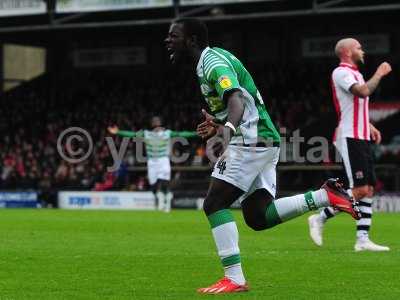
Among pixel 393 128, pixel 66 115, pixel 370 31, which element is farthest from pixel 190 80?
pixel 393 128

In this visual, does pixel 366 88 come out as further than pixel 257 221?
Yes

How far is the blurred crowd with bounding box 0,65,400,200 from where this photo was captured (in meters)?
32.8

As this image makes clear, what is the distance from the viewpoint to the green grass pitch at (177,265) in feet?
24.6

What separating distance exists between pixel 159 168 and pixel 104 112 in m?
13.0

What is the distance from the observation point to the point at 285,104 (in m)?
35.2

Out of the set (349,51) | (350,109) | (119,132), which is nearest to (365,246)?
(350,109)

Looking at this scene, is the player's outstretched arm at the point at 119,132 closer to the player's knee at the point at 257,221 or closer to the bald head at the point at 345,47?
the bald head at the point at 345,47

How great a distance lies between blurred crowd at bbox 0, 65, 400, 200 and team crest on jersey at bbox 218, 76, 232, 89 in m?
23.3

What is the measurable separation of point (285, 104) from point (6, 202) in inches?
420

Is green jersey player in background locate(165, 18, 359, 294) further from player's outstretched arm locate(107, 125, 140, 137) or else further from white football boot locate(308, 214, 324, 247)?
player's outstretched arm locate(107, 125, 140, 137)

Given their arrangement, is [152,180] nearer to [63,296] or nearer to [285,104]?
[285,104]

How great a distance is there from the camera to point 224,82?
7.31 metres

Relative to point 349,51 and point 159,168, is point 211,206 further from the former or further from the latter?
point 159,168

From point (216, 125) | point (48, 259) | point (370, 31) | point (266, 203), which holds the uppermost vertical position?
point (370, 31)
